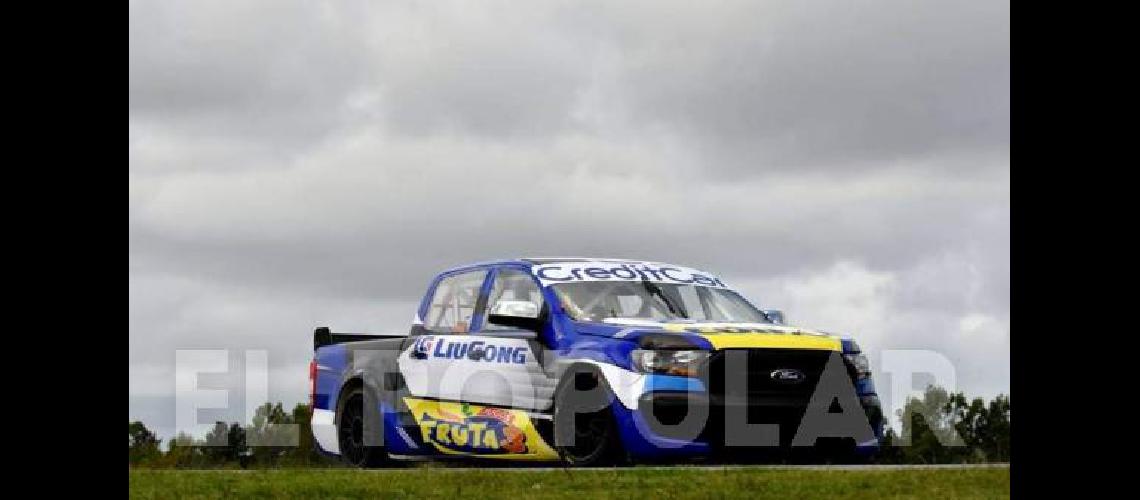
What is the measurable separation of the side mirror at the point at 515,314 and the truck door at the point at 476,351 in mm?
332

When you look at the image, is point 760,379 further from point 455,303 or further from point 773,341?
point 455,303

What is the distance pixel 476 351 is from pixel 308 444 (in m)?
4.84

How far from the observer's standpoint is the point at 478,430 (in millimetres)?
14516

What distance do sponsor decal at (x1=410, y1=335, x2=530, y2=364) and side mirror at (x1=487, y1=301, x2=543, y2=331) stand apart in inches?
14.7

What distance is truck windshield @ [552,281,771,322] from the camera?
14344 mm

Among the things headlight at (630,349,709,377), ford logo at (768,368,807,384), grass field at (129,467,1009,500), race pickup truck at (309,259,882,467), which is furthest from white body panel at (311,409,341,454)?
ford logo at (768,368,807,384)

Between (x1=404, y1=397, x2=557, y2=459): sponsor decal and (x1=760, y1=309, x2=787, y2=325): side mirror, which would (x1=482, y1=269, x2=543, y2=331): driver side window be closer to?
(x1=404, y1=397, x2=557, y2=459): sponsor decal

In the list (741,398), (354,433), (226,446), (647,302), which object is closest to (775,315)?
(647,302)

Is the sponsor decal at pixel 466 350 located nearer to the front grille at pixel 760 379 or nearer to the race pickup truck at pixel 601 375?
the race pickup truck at pixel 601 375
